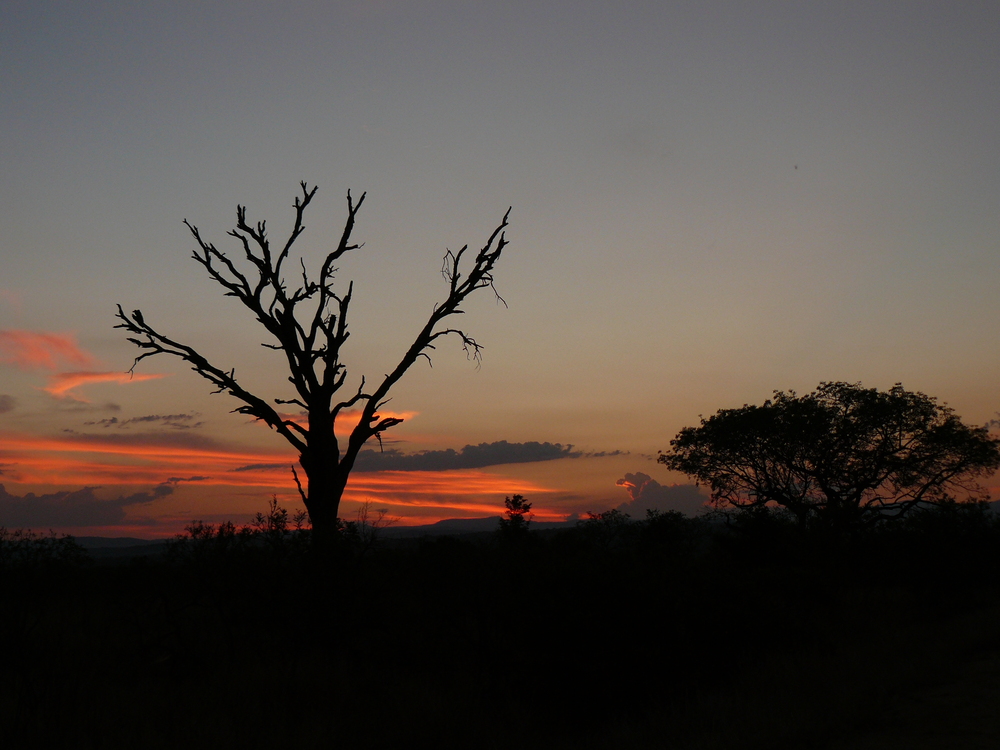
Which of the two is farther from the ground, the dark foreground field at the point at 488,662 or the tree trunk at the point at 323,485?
the tree trunk at the point at 323,485

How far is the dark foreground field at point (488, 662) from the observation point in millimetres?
8250

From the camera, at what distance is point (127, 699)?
9.12m

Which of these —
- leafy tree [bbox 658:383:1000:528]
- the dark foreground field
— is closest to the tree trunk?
the dark foreground field

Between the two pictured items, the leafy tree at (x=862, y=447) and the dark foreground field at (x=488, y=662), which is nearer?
the dark foreground field at (x=488, y=662)

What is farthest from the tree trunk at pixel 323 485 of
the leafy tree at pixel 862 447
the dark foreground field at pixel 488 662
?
the leafy tree at pixel 862 447

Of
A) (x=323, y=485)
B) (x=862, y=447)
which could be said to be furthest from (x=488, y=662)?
(x=862, y=447)

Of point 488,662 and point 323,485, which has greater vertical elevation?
point 323,485

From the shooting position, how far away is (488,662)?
11.2 meters

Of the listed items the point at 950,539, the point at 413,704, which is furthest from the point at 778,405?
the point at 413,704

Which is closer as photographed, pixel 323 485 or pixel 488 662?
pixel 488 662

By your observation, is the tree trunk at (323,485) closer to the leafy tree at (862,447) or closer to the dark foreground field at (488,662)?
the dark foreground field at (488,662)

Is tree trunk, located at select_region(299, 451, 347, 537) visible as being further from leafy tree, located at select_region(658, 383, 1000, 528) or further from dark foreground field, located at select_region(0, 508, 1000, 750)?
leafy tree, located at select_region(658, 383, 1000, 528)

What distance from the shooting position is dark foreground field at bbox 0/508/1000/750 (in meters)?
8.25

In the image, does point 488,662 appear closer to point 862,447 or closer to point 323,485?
point 323,485
